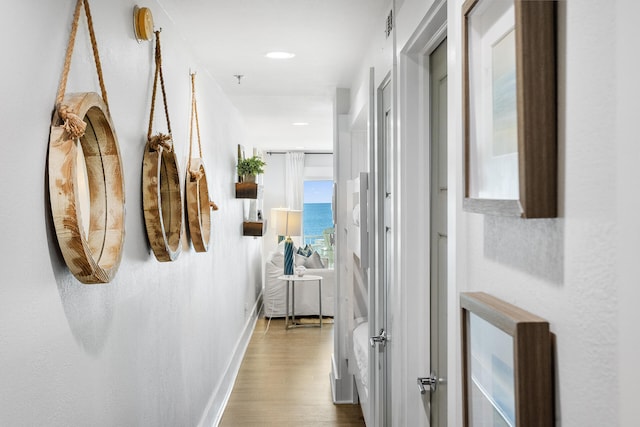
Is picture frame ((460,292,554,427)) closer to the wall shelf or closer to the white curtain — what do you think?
the wall shelf

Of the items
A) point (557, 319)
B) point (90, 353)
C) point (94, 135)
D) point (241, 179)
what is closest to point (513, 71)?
point (557, 319)

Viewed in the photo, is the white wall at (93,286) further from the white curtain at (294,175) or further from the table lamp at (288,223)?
the white curtain at (294,175)

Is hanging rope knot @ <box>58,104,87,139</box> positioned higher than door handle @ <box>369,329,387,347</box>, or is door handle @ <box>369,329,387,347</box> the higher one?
hanging rope knot @ <box>58,104,87,139</box>

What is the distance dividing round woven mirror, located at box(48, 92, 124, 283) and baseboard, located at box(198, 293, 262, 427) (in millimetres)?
1993

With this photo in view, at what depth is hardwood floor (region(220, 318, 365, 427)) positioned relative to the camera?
12.4 feet

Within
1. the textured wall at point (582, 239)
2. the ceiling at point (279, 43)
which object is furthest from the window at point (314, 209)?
the textured wall at point (582, 239)

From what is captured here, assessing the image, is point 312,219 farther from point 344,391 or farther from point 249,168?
point 344,391

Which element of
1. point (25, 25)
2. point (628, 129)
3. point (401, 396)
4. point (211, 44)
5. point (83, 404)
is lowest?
point (401, 396)

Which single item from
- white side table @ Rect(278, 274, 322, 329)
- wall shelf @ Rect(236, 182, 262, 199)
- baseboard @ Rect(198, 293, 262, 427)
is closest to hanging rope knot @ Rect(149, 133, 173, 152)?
baseboard @ Rect(198, 293, 262, 427)

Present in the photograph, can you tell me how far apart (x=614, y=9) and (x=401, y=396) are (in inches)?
67.0

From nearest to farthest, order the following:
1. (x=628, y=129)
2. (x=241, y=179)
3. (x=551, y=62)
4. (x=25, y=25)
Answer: (x=628, y=129)
(x=551, y=62)
(x=25, y=25)
(x=241, y=179)

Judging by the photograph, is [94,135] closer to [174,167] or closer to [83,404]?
[83,404]

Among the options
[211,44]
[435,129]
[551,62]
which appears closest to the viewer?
[551,62]

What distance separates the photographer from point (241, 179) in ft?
17.4
